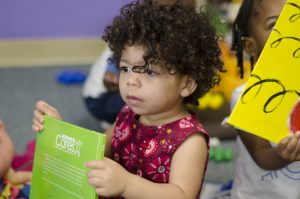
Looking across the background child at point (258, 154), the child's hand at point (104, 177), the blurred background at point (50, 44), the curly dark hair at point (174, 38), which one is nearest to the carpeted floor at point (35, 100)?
the blurred background at point (50, 44)

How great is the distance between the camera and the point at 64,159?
68 centimetres

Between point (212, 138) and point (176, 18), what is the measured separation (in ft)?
2.93

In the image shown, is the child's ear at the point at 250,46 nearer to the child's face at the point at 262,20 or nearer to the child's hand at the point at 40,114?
the child's face at the point at 262,20

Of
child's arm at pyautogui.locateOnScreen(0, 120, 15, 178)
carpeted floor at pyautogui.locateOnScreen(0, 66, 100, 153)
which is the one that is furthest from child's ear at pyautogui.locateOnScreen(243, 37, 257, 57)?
carpeted floor at pyautogui.locateOnScreen(0, 66, 100, 153)

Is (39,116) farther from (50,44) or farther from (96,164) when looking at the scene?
(50,44)

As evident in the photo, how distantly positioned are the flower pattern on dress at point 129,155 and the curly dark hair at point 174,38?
14 cm

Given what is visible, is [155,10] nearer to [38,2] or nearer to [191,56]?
[191,56]

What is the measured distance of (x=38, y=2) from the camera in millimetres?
2283

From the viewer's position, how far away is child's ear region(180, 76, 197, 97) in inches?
29.5

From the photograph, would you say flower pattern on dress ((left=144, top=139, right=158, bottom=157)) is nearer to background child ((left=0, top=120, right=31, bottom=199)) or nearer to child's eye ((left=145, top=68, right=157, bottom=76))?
child's eye ((left=145, top=68, right=157, bottom=76))

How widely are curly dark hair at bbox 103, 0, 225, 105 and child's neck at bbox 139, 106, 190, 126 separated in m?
0.03

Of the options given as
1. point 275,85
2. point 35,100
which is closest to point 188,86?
point 275,85

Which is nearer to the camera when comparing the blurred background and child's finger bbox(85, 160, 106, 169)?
child's finger bbox(85, 160, 106, 169)

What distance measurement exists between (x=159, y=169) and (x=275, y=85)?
248 millimetres
